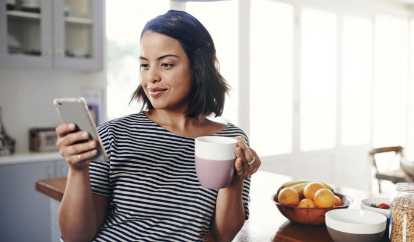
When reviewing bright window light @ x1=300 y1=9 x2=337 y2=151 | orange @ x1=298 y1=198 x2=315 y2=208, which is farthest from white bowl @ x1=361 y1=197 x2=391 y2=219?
bright window light @ x1=300 y1=9 x2=337 y2=151

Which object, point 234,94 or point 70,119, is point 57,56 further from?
point 70,119

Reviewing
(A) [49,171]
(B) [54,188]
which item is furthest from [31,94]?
(B) [54,188]

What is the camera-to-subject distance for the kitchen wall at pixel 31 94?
2.83m

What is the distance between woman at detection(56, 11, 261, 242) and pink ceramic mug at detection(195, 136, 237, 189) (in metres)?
0.12

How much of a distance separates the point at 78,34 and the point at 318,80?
2.86 metres

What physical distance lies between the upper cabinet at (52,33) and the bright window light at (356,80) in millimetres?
3213

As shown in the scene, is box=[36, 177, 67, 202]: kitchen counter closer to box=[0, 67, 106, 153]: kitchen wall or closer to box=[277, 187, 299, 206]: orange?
box=[277, 187, 299, 206]: orange

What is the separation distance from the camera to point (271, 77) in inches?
154

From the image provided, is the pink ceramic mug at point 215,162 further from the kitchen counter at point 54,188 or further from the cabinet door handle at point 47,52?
the cabinet door handle at point 47,52

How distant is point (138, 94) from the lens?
1.09m

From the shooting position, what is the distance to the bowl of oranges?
110 cm

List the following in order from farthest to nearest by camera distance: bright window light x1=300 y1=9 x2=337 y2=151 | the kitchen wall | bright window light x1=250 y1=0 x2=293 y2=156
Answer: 1. bright window light x1=300 y1=9 x2=337 y2=151
2. bright window light x1=250 y1=0 x2=293 y2=156
3. the kitchen wall

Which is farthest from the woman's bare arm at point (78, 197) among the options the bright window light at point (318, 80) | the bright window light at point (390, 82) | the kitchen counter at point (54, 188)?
the bright window light at point (390, 82)

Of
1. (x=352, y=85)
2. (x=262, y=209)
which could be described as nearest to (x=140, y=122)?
(x=262, y=209)
